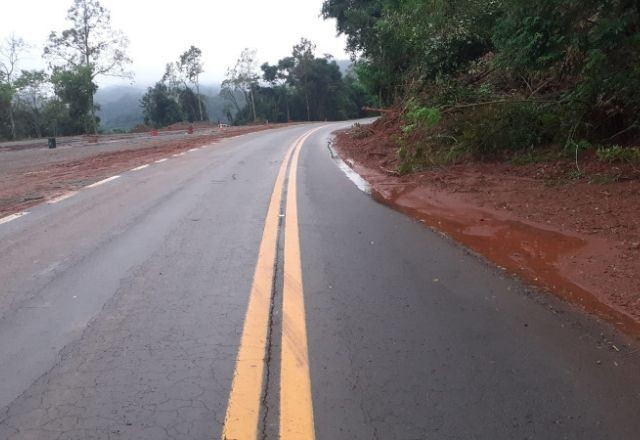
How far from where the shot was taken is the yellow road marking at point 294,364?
249 centimetres

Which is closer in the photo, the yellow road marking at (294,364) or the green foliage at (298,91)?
the yellow road marking at (294,364)

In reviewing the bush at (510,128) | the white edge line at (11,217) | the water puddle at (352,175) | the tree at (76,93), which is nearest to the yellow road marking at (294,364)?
the white edge line at (11,217)

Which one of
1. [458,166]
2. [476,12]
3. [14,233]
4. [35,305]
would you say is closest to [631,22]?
[458,166]

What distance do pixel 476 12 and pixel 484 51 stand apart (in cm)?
234

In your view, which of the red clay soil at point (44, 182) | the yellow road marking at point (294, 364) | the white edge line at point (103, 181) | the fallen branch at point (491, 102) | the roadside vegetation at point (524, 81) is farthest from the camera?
the white edge line at point (103, 181)

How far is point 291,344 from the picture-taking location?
3295 mm

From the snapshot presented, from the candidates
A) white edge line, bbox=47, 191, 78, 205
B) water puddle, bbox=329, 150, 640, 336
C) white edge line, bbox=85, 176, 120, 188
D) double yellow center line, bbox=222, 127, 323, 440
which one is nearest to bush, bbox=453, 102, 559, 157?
water puddle, bbox=329, 150, 640, 336

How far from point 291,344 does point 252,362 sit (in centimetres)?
31

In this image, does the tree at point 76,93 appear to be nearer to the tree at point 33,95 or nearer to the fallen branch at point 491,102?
the tree at point 33,95

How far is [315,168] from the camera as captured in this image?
12938 mm

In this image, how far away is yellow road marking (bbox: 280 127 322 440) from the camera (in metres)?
2.49

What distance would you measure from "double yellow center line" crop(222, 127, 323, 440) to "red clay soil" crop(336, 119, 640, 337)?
2.12 m

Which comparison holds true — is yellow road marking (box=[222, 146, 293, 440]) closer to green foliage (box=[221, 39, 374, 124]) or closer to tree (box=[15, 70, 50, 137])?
tree (box=[15, 70, 50, 137])

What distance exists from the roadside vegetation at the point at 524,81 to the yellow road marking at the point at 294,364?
216 inches
